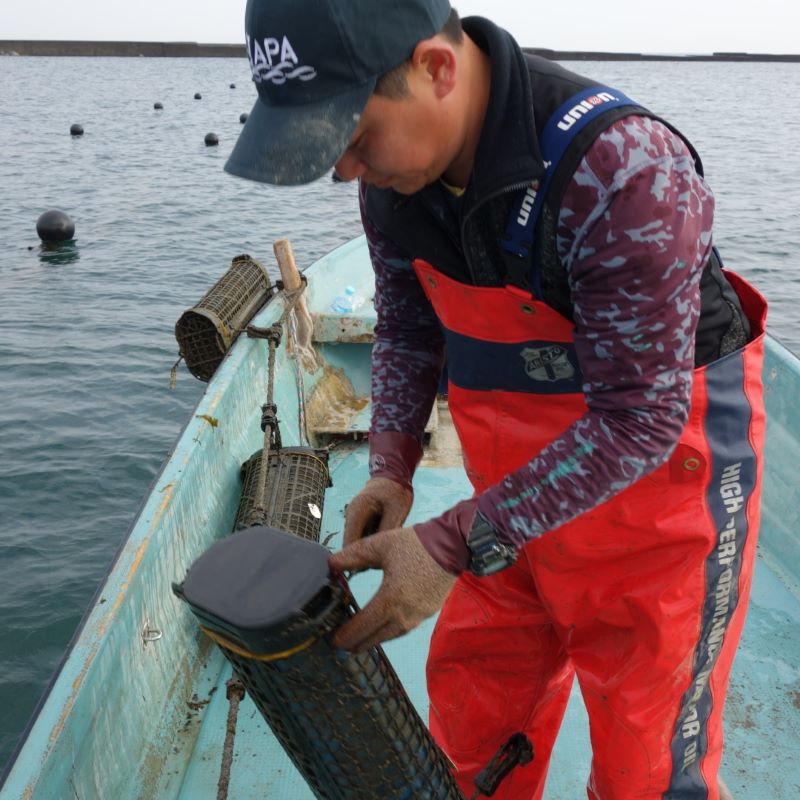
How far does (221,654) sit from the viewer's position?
3.35 m

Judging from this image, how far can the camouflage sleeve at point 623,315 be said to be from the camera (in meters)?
1.33

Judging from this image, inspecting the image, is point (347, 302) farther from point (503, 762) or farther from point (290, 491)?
point (503, 762)

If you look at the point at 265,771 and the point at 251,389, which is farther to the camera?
the point at 251,389

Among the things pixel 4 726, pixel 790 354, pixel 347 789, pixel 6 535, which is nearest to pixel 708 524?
pixel 347 789

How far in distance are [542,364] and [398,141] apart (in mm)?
553

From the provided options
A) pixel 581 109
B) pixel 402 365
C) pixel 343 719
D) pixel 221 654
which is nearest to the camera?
pixel 581 109

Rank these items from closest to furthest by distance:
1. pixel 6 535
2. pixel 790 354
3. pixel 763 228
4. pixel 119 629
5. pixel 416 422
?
pixel 416 422
pixel 119 629
pixel 790 354
pixel 6 535
pixel 763 228

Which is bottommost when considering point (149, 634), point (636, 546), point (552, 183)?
point (149, 634)

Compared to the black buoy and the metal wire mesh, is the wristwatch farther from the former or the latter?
the black buoy

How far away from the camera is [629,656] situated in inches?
71.0

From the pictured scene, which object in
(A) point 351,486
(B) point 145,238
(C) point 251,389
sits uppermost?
(C) point 251,389

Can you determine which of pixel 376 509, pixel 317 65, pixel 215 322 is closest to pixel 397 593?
pixel 376 509

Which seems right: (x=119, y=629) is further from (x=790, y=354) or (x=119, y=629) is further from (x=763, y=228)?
(x=763, y=228)

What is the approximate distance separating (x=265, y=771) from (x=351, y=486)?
193 cm
